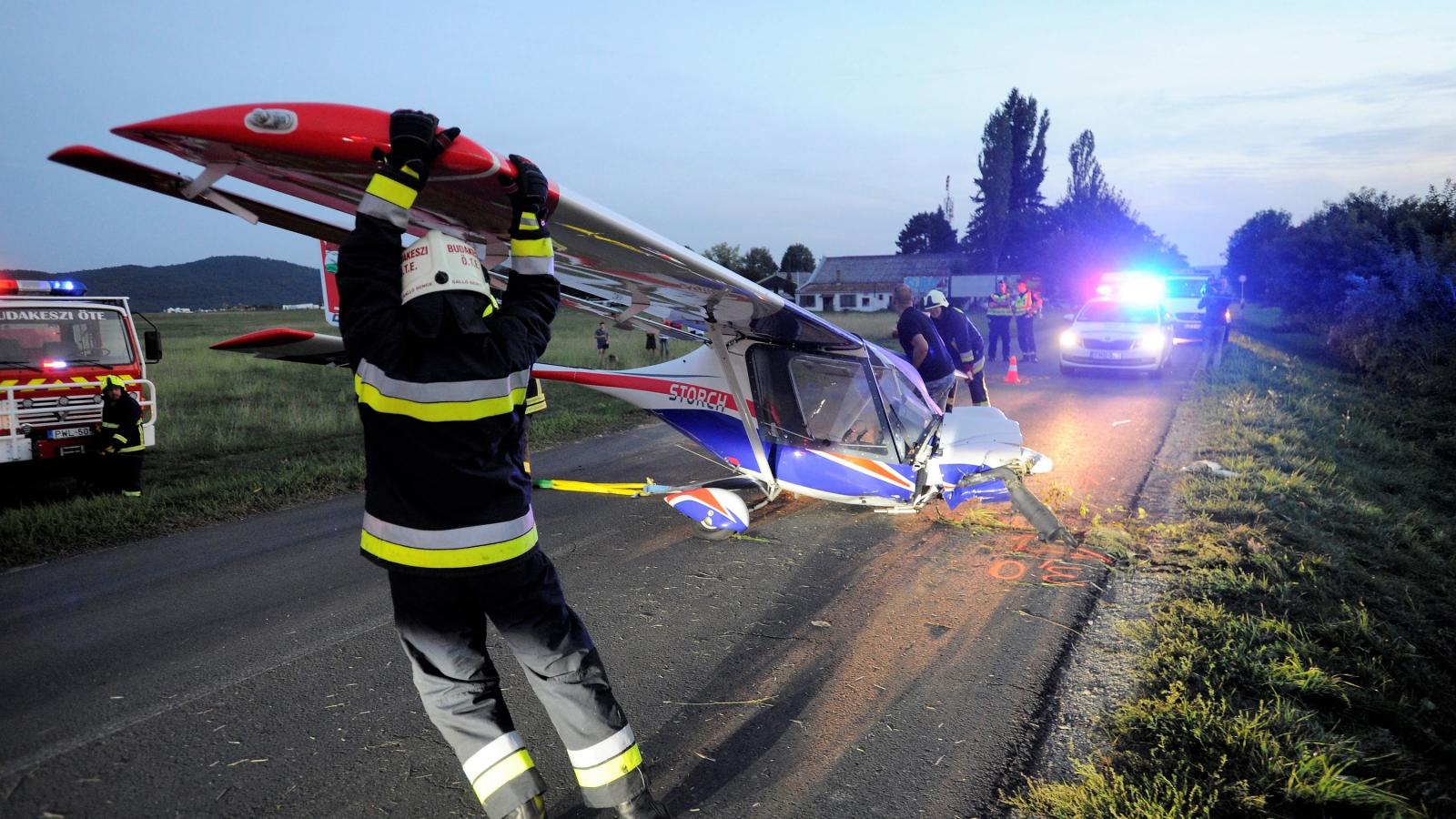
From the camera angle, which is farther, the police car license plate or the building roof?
the building roof

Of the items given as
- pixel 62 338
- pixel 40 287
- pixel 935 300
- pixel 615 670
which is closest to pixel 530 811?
pixel 615 670

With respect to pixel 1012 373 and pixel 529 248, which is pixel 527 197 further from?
pixel 1012 373

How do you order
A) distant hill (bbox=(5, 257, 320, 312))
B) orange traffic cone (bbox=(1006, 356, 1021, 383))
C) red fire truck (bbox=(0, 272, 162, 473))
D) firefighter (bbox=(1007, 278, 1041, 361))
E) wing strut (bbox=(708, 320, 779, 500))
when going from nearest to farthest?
wing strut (bbox=(708, 320, 779, 500)) < red fire truck (bbox=(0, 272, 162, 473)) < orange traffic cone (bbox=(1006, 356, 1021, 383)) < firefighter (bbox=(1007, 278, 1041, 361)) < distant hill (bbox=(5, 257, 320, 312))

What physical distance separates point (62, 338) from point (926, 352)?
9.90 meters

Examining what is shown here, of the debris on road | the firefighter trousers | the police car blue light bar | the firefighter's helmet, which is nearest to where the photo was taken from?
the firefighter trousers

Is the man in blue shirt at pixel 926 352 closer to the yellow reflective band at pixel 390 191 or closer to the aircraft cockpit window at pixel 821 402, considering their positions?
the aircraft cockpit window at pixel 821 402

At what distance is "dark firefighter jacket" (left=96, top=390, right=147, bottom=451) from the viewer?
26.6 feet

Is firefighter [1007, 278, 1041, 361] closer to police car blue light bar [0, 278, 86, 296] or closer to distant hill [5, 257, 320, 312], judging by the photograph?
police car blue light bar [0, 278, 86, 296]

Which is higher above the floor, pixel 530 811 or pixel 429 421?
pixel 429 421

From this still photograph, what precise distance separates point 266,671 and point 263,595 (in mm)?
1329

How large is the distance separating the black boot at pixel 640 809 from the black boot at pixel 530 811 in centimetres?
26

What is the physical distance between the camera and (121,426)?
815cm

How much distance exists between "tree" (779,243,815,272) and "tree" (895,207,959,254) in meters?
12.7

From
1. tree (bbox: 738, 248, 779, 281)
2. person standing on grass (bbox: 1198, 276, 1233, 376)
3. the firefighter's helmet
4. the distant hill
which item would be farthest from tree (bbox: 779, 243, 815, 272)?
the firefighter's helmet
